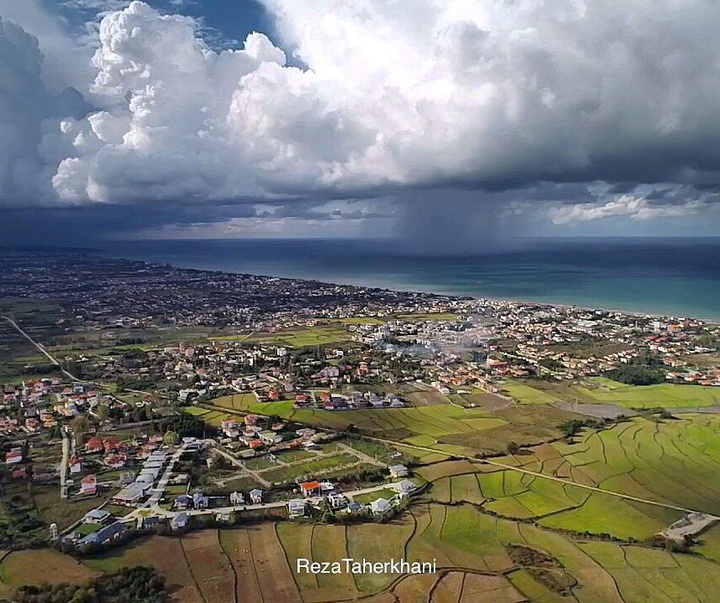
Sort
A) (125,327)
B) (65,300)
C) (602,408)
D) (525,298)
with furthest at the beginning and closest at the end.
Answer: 1. (525,298)
2. (65,300)
3. (125,327)
4. (602,408)

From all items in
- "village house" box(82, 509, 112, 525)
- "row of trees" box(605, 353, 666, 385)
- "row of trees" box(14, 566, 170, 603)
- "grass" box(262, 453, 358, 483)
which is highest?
"row of trees" box(605, 353, 666, 385)

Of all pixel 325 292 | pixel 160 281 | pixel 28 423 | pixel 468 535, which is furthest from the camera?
pixel 160 281

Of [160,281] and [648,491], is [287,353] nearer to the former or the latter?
[648,491]

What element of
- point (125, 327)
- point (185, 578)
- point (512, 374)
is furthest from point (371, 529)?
point (125, 327)

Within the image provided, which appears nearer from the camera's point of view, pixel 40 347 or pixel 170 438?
pixel 170 438

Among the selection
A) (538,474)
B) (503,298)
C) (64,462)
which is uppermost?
(503,298)

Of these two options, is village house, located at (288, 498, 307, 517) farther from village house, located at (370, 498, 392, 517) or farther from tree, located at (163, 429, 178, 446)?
tree, located at (163, 429, 178, 446)

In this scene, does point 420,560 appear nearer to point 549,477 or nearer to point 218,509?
point 218,509

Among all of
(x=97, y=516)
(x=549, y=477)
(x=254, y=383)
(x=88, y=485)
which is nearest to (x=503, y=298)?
(x=254, y=383)

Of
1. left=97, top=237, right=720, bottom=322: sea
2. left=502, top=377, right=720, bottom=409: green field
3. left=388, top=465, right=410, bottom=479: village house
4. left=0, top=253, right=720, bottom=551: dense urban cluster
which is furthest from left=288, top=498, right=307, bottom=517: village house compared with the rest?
left=97, top=237, right=720, bottom=322: sea

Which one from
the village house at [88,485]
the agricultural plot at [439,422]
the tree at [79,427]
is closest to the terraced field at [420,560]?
the village house at [88,485]

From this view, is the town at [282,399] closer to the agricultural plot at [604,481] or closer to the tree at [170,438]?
the tree at [170,438]
